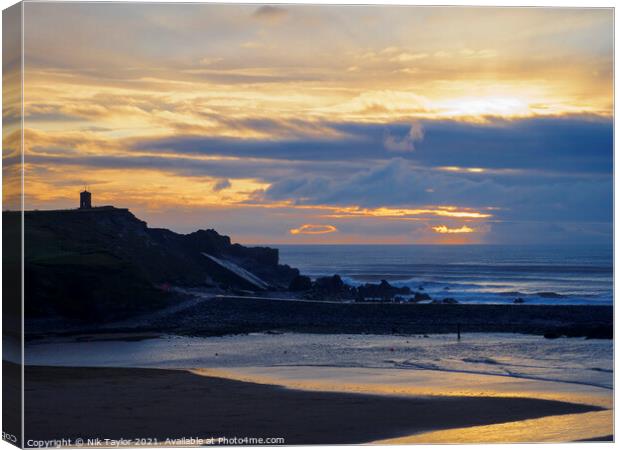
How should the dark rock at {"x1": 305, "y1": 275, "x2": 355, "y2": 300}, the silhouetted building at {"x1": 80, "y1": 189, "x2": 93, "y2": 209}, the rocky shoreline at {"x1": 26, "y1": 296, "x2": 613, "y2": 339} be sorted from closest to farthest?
1. the silhouetted building at {"x1": 80, "y1": 189, "x2": 93, "y2": 209}
2. the rocky shoreline at {"x1": 26, "y1": 296, "x2": 613, "y2": 339}
3. the dark rock at {"x1": 305, "y1": 275, "x2": 355, "y2": 300}

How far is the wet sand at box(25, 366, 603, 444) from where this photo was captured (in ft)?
46.6

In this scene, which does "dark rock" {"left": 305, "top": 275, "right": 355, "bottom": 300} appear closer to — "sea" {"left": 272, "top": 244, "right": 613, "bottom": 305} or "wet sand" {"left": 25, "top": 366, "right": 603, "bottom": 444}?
"sea" {"left": 272, "top": 244, "right": 613, "bottom": 305}

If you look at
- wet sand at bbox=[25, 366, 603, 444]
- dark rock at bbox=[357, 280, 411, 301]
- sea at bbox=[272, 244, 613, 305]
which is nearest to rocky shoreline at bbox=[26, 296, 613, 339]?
sea at bbox=[272, 244, 613, 305]

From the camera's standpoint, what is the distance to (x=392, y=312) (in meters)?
20.1

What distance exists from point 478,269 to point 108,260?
641cm

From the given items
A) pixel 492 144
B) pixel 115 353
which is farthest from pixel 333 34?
pixel 115 353

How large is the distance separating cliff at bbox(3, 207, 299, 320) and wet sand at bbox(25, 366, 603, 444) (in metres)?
1.28

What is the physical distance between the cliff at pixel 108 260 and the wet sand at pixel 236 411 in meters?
1.28

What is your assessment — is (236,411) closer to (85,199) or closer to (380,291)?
(85,199)

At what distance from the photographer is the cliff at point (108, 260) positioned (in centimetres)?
1524

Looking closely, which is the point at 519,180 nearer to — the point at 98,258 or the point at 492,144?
the point at 492,144

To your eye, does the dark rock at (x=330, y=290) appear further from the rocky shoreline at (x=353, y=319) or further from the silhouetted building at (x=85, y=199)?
the silhouetted building at (x=85, y=199)

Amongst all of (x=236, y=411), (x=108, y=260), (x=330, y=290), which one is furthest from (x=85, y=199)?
(x=330, y=290)

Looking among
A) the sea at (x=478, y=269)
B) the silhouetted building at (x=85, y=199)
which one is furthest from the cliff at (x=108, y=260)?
the sea at (x=478, y=269)
